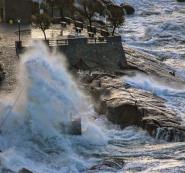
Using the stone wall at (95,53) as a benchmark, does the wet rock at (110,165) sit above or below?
below

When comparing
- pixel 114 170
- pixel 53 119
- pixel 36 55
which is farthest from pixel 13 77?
pixel 114 170

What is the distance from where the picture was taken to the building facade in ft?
147

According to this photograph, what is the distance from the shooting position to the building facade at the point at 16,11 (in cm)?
Result: 4475

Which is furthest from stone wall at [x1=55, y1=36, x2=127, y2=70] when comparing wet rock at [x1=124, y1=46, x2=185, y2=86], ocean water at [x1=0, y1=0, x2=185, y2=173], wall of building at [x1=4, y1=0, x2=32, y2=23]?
wall of building at [x1=4, y1=0, x2=32, y2=23]

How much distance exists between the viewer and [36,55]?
26.1m

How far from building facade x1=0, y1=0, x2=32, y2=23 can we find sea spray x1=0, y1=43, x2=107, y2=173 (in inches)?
731

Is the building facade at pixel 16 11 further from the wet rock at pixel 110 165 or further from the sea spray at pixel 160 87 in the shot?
the wet rock at pixel 110 165

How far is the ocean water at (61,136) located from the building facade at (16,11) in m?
15.8

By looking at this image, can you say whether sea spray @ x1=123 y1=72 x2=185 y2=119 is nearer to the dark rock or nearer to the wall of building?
the wall of building

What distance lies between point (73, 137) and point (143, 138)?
107 inches

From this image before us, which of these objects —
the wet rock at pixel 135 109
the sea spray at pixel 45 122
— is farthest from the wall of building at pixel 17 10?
the sea spray at pixel 45 122

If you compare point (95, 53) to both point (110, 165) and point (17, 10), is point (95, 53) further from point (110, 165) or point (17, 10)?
point (110, 165)

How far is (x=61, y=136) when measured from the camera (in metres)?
21.8

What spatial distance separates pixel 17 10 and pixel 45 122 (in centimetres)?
2373
